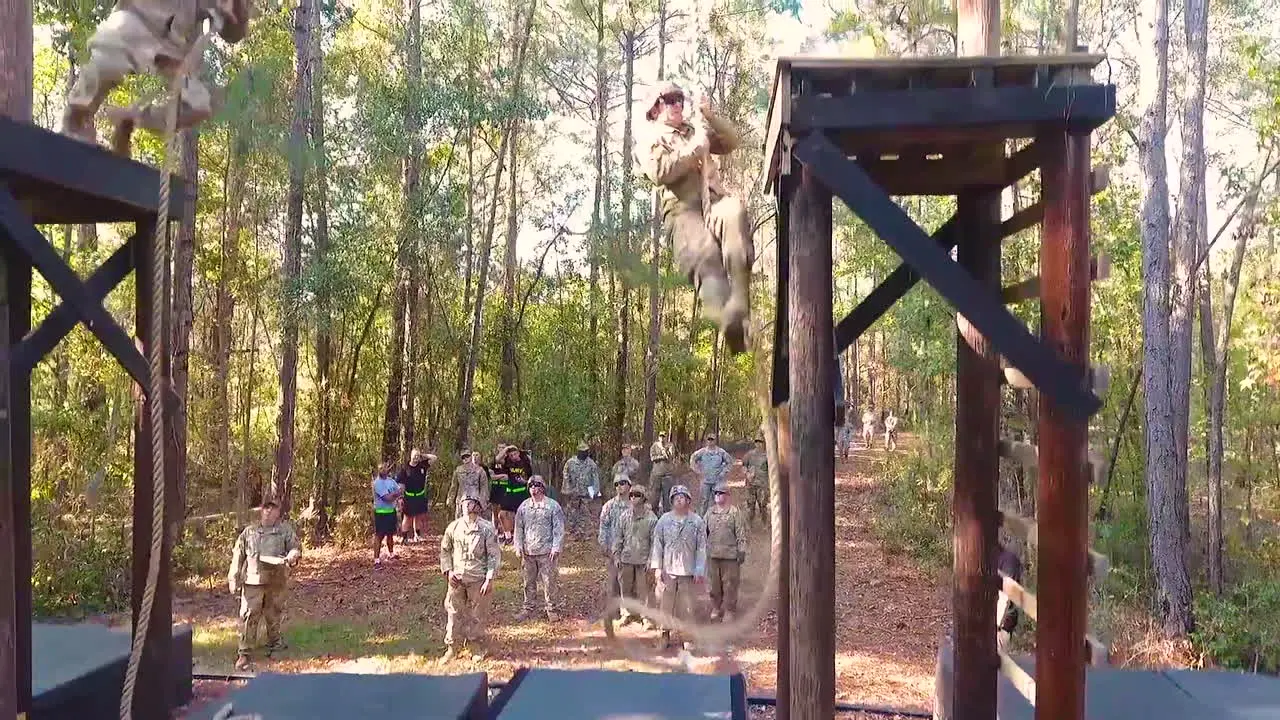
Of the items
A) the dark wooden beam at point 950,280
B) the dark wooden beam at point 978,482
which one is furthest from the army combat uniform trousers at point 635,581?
the dark wooden beam at point 950,280

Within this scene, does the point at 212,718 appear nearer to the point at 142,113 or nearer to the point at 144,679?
the point at 144,679

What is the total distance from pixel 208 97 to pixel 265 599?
5.62m

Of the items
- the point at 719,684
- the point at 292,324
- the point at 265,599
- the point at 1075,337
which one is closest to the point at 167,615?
the point at 719,684

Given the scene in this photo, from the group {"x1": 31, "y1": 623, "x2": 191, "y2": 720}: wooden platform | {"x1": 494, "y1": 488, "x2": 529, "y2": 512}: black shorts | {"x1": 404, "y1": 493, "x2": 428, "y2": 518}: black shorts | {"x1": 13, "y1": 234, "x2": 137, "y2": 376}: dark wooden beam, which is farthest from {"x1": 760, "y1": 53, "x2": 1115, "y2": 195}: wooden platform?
{"x1": 404, "y1": 493, "x2": 428, "y2": 518}: black shorts

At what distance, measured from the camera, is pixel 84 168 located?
10.9 feet

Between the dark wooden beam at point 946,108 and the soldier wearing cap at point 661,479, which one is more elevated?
the dark wooden beam at point 946,108

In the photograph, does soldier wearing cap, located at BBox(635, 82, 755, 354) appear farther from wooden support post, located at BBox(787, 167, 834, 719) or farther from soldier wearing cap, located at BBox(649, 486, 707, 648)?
soldier wearing cap, located at BBox(649, 486, 707, 648)

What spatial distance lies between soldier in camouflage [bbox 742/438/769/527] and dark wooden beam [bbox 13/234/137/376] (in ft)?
33.8

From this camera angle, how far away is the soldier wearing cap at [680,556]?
7664mm

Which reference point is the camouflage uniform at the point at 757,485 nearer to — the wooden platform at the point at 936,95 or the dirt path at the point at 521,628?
the dirt path at the point at 521,628

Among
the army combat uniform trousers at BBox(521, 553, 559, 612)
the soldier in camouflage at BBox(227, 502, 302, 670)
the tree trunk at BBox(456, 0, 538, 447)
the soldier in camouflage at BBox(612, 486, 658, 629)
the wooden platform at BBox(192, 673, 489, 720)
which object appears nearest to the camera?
the wooden platform at BBox(192, 673, 489, 720)

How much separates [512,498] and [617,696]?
698cm

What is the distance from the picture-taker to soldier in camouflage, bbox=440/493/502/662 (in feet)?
25.7

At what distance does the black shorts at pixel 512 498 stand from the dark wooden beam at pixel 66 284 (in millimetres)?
8065
